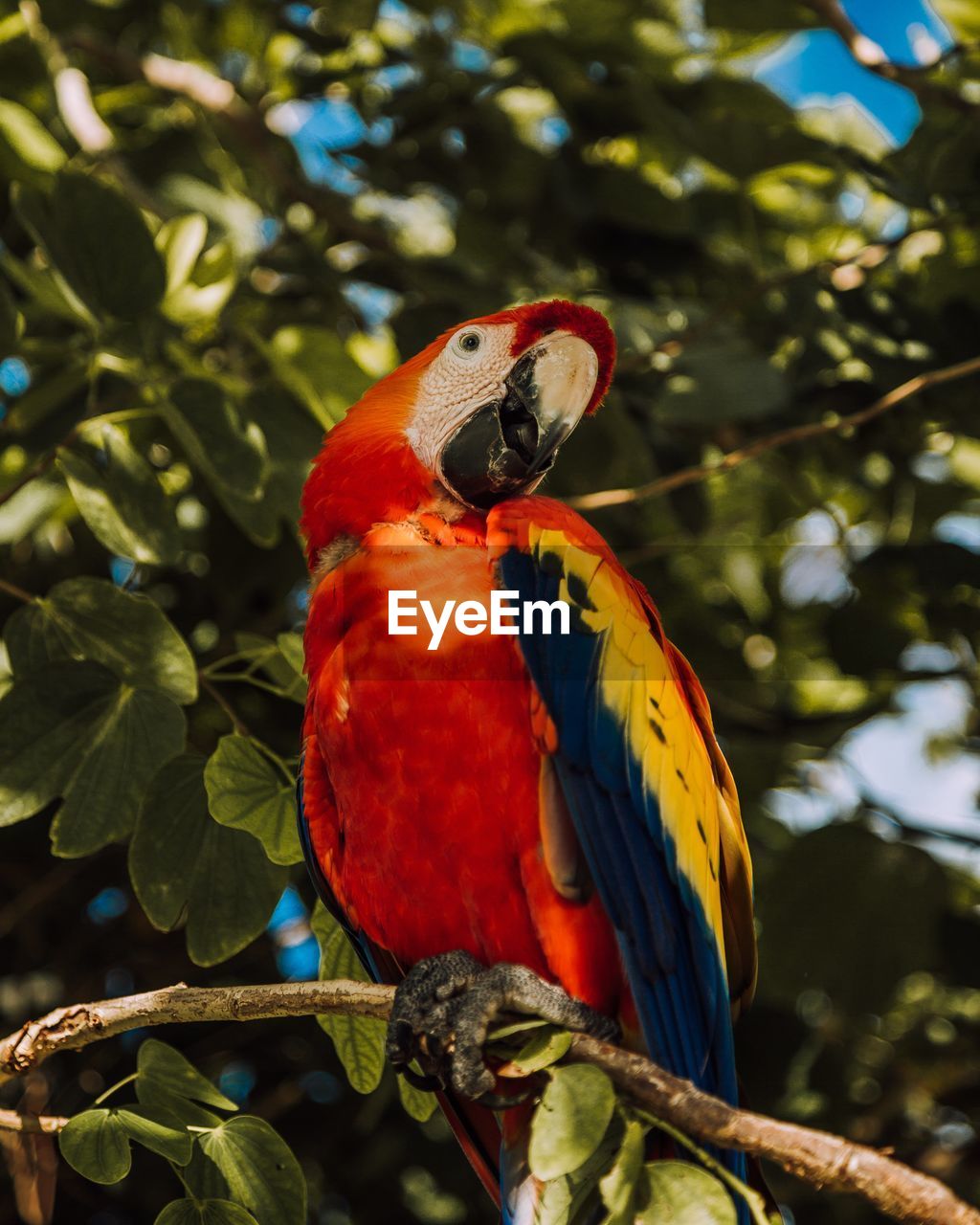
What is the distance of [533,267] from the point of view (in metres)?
2.53

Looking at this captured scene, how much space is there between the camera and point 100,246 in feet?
5.69

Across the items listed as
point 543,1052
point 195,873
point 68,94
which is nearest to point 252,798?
point 195,873

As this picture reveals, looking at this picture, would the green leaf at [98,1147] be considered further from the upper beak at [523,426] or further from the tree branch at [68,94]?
the tree branch at [68,94]

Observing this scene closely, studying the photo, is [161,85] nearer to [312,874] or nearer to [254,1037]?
[312,874]

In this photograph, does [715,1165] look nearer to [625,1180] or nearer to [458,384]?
[625,1180]

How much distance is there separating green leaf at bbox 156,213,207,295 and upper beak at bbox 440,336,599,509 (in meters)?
0.55

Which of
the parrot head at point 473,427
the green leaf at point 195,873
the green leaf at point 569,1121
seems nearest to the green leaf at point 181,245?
the parrot head at point 473,427

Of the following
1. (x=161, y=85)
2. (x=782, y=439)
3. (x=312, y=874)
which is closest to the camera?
(x=312, y=874)

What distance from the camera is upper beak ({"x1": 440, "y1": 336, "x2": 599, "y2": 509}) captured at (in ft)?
5.27

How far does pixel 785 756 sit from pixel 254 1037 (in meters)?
1.17

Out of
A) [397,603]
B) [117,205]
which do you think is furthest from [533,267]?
[397,603]

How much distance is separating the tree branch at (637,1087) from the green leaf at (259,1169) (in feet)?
0.47

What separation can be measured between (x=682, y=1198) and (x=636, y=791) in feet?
1.40

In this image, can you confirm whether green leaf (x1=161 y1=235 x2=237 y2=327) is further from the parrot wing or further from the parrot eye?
the parrot wing
